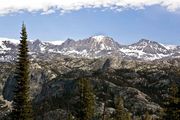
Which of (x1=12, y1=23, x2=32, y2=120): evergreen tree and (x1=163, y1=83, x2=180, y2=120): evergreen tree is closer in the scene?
(x1=12, y1=23, x2=32, y2=120): evergreen tree

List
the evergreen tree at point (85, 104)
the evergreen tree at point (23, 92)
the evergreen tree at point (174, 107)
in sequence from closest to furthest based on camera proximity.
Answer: the evergreen tree at point (23, 92) → the evergreen tree at point (174, 107) → the evergreen tree at point (85, 104)

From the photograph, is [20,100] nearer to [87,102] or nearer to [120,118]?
[87,102]

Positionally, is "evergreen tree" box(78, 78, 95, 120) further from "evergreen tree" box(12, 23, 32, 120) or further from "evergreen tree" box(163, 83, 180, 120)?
"evergreen tree" box(12, 23, 32, 120)

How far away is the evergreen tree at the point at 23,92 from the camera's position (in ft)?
200

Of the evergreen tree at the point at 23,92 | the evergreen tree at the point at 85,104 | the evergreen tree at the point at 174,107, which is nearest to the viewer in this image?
the evergreen tree at the point at 23,92

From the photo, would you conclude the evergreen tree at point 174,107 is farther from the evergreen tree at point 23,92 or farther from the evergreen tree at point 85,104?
the evergreen tree at point 85,104

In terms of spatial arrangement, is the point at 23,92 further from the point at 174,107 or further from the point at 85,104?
the point at 85,104

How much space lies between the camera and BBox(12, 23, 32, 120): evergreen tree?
200ft

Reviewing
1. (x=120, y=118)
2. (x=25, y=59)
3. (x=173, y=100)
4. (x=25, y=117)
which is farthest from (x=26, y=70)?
(x=120, y=118)

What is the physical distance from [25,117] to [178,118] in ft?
71.9

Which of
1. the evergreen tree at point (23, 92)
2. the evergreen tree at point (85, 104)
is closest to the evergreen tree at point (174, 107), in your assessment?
the evergreen tree at point (23, 92)

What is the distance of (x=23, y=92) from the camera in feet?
202

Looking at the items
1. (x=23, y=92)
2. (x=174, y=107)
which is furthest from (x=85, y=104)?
(x=23, y=92)

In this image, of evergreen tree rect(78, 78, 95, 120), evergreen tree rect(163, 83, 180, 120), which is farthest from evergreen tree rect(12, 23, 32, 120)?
evergreen tree rect(78, 78, 95, 120)
